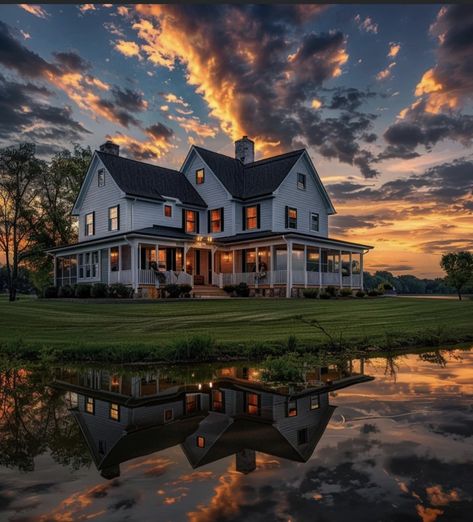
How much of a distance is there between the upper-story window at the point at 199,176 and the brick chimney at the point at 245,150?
4832 mm

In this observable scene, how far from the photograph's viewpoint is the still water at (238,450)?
133 inches

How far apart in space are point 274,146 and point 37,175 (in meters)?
23.3

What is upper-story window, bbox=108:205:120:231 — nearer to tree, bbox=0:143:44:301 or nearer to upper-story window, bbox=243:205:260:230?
upper-story window, bbox=243:205:260:230

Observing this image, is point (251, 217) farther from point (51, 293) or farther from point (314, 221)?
point (51, 293)

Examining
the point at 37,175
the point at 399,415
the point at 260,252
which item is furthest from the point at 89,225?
the point at 399,415

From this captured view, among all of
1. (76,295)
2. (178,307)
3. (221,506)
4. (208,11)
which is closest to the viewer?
(221,506)

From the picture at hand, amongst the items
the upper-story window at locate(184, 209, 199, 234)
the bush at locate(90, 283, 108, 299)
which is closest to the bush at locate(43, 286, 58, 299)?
the bush at locate(90, 283, 108, 299)

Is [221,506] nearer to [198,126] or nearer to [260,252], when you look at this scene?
[260,252]

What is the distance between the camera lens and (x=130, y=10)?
19.6 m

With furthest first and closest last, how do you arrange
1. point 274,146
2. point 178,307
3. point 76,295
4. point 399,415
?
point 274,146, point 76,295, point 178,307, point 399,415

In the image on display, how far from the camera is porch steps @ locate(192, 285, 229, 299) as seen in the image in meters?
29.5

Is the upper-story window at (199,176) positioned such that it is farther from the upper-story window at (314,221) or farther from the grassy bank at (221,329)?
the grassy bank at (221,329)

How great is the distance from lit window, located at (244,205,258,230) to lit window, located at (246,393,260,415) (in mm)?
28118

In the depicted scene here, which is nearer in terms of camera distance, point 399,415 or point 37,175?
point 399,415
